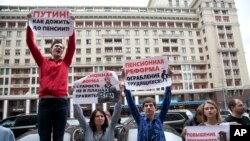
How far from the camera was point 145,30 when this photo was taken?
58.0 meters

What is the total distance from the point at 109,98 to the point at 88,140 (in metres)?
1.84

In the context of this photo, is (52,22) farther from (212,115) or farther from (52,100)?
(212,115)

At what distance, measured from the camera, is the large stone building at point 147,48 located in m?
51.8

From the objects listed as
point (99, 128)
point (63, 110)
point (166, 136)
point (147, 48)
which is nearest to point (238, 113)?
point (166, 136)

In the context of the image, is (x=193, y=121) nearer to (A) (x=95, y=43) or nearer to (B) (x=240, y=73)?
(A) (x=95, y=43)

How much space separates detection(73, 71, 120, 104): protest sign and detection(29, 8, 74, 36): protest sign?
1.84 metres

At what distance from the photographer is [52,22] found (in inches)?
185

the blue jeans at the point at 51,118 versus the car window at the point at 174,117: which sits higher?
the blue jeans at the point at 51,118


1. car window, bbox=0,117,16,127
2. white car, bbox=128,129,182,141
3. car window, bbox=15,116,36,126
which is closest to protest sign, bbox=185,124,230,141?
white car, bbox=128,129,182,141

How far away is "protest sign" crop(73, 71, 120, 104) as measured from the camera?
5852 millimetres

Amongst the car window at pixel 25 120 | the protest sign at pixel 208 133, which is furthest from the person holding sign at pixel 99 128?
the car window at pixel 25 120

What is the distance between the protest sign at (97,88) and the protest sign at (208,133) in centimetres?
253

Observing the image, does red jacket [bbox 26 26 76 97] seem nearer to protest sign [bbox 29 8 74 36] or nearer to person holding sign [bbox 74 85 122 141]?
protest sign [bbox 29 8 74 36]

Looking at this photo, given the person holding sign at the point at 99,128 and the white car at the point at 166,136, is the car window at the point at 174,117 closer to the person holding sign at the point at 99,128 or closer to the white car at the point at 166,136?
the white car at the point at 166,136
